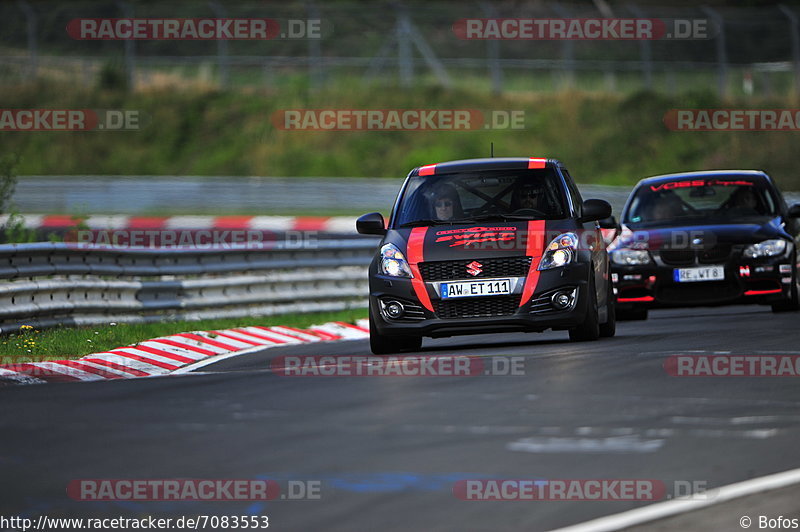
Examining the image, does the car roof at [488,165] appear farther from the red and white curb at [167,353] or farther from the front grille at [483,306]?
the red and white curb at [167,353]

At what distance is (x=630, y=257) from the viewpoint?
16094 mm

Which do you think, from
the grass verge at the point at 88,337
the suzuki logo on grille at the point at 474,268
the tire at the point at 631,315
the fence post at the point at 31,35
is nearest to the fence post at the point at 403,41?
the fence post at the point at 31,35

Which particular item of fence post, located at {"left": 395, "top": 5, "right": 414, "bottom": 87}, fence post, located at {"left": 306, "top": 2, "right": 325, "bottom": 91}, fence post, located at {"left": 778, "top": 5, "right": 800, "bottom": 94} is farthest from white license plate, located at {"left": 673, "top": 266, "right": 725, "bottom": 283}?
fence post, located at {"left": 395, "top": 5, "right": 414, "bottom": 87}

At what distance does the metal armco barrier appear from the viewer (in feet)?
47.7

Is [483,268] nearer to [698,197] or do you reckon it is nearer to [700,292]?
[700,292]

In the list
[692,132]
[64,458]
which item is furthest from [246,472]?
[692,132]

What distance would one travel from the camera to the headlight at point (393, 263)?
1275cm

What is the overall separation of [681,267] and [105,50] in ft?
146

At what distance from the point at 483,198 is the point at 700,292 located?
3307 mm

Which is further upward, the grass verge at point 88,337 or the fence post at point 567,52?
the fence post at point 567,52

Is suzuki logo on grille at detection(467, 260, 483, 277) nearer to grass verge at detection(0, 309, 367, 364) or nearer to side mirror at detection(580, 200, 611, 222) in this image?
side mirror at detection(580, 200, 611, 222)

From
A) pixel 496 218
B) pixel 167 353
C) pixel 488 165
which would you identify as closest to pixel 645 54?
pixel 488 165

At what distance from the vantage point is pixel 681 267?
15766 mm

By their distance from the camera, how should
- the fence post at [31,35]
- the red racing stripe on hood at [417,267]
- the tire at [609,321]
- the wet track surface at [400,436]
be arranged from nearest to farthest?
the wet track surface at [400,436] < the red racing stripe on hood at [417,267] < the tire at [609,321] < the fence post at [31,35]
